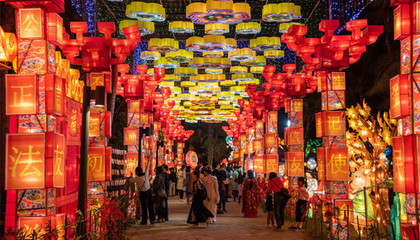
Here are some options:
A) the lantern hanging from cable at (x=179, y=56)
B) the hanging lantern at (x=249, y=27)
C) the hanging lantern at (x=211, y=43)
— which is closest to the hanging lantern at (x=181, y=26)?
the hanging lantern at (x=211, y=43)

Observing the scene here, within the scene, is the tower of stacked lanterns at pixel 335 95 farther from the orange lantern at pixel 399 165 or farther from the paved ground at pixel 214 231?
the orange lantern at pixel 399 165

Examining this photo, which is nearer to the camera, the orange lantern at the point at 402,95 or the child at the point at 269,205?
the orange lantern at the point at 402,95

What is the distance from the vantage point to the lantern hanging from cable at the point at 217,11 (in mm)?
13930

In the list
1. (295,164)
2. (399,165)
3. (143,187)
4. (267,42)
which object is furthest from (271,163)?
(399,165)

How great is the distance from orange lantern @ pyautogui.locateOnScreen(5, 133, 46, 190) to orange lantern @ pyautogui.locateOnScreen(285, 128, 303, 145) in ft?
36.7

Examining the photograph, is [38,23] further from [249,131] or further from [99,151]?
[249,131]

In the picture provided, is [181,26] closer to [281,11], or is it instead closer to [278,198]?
[281,11]

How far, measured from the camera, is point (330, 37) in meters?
12.3

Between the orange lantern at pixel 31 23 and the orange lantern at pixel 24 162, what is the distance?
146 centimetres

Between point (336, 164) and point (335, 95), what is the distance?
5.28ft

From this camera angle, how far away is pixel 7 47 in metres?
7.46

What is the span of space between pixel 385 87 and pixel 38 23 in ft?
46.2

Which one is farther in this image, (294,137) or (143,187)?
(294,137)

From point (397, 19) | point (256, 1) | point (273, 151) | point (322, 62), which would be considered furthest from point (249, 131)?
point (397, 19)
